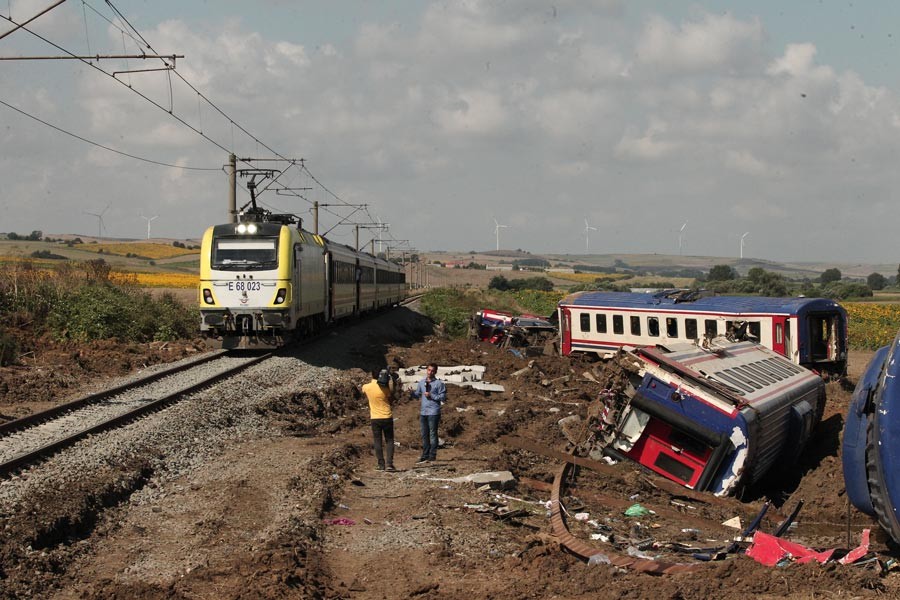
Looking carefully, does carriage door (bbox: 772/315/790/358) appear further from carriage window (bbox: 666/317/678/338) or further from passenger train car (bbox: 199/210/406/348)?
passenger train car (bbox: 199/210/406/348)

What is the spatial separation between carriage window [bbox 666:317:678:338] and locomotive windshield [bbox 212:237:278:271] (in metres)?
12.7

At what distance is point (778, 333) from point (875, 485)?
648 inches

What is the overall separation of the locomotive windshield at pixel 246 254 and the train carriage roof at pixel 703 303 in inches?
484

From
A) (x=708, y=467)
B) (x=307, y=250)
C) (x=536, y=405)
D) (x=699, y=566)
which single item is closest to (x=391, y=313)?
(x=307, y=250)

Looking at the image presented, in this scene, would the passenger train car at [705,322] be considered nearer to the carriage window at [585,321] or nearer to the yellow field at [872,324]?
the carriage window at [585,321]

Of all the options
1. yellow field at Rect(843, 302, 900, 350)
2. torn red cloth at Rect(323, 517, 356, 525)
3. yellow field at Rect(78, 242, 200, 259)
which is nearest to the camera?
torn red cloth at Rect(323, 517, 356, 525)

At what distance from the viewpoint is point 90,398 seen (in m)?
15.5

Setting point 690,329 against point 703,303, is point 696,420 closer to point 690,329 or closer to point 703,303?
point 690,329

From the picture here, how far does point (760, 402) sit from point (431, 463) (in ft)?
17.0

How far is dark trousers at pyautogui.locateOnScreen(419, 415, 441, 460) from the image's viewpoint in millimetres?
13500

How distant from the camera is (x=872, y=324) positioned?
55.7 meters

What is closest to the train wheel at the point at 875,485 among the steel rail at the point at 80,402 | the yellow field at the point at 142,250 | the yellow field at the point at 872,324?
the steel rail at the point at 80,402

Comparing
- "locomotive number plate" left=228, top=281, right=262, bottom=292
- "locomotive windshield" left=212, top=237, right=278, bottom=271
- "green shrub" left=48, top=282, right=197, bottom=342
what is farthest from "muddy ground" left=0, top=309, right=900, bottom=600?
"green shrub" left=48, top=282, right=197, bottom=342

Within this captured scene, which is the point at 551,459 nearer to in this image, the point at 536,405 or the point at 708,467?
the point at 708,467
